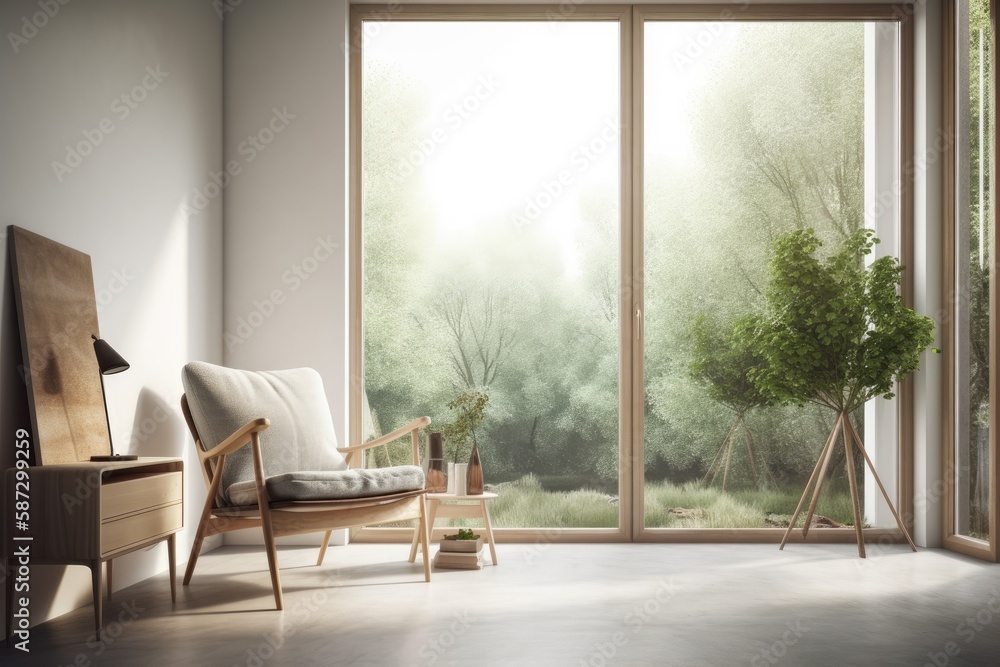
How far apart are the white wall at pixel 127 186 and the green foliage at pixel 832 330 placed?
2875 mm

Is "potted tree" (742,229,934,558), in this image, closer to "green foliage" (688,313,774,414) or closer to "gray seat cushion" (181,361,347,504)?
"green foliage" (688,313,774,414)

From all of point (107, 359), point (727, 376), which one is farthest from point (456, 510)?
point (107, 359)

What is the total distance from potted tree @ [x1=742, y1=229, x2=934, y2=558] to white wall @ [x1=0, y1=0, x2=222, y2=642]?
9.44 feet

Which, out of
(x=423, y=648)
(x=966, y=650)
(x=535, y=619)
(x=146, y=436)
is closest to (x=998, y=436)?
(x=966, y=650)

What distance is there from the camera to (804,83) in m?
4.74

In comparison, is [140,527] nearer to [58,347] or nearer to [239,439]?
[239,439]

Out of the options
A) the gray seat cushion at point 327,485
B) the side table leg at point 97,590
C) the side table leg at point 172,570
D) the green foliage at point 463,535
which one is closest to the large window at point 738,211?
the green foliage at point 463,535

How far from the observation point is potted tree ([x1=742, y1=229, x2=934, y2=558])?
420 cm

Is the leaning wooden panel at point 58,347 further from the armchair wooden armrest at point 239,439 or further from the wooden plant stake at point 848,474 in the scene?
the wooden plant stake at point 848,474

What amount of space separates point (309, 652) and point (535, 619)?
2.59 feet

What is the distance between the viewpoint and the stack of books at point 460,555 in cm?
382

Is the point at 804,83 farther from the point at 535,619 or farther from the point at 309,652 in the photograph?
the point at 309,652

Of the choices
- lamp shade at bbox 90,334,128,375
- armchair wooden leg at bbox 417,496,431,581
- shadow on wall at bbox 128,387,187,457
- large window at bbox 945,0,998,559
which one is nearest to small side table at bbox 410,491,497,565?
armchair wooden leg at bbox 417,496,431,581

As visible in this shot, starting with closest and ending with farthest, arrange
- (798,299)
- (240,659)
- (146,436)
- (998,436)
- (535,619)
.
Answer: (240,659)
(535,619)
(146,436)
(998,436)
(798,299)
